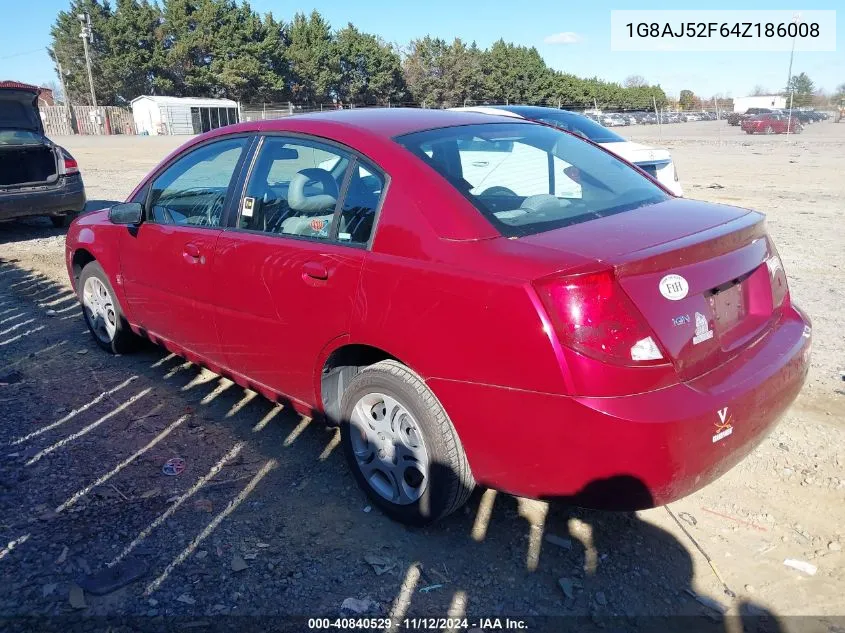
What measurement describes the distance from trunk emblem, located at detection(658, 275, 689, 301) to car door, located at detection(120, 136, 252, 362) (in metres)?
2.31

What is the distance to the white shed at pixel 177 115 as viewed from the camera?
50781 mm

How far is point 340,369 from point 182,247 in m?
1.32

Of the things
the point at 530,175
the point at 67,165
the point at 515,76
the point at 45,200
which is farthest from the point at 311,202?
the point at 515,76

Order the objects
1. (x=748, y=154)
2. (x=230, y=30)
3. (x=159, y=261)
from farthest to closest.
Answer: (x=230, y=30)
(x=748, y=154)
(x=159, y=261)

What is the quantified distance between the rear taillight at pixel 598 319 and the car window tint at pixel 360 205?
37.4 inches

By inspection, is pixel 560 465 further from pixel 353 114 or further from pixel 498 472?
pixel 353 114

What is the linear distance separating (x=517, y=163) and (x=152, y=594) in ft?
8.51

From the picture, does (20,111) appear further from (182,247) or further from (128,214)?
(182,247)

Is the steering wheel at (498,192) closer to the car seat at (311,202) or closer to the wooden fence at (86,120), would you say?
the car seat at (311,202)

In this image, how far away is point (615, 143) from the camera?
913cm

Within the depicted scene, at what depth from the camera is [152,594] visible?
2.63 meters

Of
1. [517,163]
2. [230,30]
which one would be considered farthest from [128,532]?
[230,30]

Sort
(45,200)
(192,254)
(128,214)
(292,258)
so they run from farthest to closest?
(45,200), (128,214), (192,254), (292,258)

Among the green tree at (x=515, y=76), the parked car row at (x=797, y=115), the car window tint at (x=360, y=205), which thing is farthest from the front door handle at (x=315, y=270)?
the green tree at (x=515, y=76)
